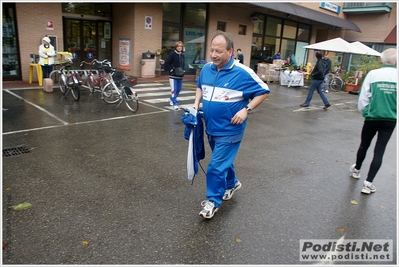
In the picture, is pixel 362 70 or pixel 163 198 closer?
pixel 163 198

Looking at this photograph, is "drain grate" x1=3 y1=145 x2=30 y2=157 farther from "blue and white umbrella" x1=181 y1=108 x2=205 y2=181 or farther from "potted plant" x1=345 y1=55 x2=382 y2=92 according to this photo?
"potted plant" x1=345 y1=55 x2=382 y2=92

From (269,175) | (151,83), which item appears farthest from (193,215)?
(151,83)

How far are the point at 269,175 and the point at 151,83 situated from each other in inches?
391

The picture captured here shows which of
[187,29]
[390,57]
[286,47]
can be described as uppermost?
[187,29]

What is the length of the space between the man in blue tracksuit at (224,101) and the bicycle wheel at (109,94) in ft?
19.8

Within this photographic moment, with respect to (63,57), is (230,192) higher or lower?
lower

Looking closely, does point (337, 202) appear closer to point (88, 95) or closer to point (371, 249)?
point (371, 249)

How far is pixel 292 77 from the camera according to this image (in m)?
15.7

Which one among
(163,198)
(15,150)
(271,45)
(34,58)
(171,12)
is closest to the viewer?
(163,198)

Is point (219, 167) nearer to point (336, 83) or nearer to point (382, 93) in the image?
point (382, 93)

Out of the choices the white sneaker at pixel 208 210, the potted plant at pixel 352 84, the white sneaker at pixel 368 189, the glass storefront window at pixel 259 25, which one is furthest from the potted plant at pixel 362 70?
the white sneaker at pixel 208 210

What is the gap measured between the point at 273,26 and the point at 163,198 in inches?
836

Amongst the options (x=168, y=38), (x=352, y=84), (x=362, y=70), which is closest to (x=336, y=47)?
(x=362, y=70)

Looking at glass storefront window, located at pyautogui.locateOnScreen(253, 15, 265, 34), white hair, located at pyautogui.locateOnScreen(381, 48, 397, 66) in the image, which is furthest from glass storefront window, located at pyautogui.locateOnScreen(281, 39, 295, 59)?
white hair, located at pyautogui.locateOnScreen(381, 48, 397, 66)
